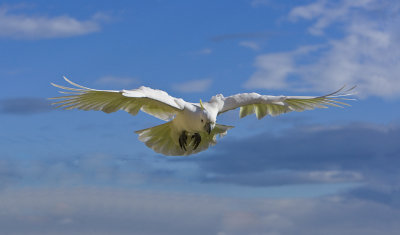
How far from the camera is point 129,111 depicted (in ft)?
40.8

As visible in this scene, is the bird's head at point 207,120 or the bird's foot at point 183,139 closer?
the bird's head at point 207,120

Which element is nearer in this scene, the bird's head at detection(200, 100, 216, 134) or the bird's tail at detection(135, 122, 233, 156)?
the bird's head at detection(200, 100, 216, 134)

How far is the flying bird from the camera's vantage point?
11.9m

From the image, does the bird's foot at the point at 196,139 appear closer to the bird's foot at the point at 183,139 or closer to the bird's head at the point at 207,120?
the bird's foot at the point at 183,139

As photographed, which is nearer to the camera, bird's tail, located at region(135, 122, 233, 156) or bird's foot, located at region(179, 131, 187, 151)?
bird's foot, located at region(179, 131, 187, 151)

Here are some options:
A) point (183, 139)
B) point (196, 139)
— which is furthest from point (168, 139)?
point (196, 139)

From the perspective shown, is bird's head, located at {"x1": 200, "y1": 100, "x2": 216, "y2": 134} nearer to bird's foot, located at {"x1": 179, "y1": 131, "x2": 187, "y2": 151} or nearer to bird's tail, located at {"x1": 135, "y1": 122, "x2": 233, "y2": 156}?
bird's foot, located at {"x1": 179, "y1": 131, "x2": 187, "y2": 151}

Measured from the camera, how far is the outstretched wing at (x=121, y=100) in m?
11.6

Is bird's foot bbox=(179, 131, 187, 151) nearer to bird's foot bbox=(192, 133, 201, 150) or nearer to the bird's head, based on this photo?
bird's foot bbox=(192, 133, 201, 150)

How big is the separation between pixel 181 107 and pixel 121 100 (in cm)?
117

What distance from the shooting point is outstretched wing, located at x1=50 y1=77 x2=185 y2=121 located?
11617 mm

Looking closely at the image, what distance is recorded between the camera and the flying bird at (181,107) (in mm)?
11906

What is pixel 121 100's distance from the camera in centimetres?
1218

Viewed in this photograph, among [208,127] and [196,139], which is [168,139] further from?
[208,127]
